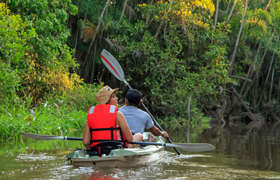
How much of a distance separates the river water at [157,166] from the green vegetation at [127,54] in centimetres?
155

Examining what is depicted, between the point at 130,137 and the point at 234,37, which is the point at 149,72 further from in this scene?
the point at 130,137

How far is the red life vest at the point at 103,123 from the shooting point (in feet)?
20.7

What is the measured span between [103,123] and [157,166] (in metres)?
1.17

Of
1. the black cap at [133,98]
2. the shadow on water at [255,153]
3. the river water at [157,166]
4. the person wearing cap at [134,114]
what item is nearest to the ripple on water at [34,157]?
the river water at [157,166]

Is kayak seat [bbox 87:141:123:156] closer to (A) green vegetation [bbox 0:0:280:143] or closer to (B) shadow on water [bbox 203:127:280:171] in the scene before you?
(B) shadow on water [bbox 203:127:280:171]

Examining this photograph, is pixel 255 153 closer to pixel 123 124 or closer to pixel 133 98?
pixel 133 98

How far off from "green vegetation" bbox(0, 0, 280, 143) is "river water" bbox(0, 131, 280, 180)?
1.55 m

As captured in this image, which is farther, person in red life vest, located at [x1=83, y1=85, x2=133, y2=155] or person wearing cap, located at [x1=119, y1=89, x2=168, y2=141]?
person wearing cap, located at [x1=119, y1=89, x2=168, y2=141]

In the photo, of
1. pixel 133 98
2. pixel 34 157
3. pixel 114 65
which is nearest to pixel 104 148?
pixel 133 98

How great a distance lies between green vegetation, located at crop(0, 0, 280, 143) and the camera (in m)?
11.0

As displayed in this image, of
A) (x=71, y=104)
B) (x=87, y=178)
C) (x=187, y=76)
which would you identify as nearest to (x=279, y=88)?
(x=187, y=76)

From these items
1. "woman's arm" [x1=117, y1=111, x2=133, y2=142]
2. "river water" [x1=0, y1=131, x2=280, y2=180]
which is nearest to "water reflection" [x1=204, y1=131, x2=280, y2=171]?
"river water" [x1=0, y1=131, x2=280, y2=180]

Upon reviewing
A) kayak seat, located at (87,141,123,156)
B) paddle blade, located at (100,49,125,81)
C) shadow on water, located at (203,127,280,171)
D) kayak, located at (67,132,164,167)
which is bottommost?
shadow on water, located at (203,127,280,171)

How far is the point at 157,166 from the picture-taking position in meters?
6.95
